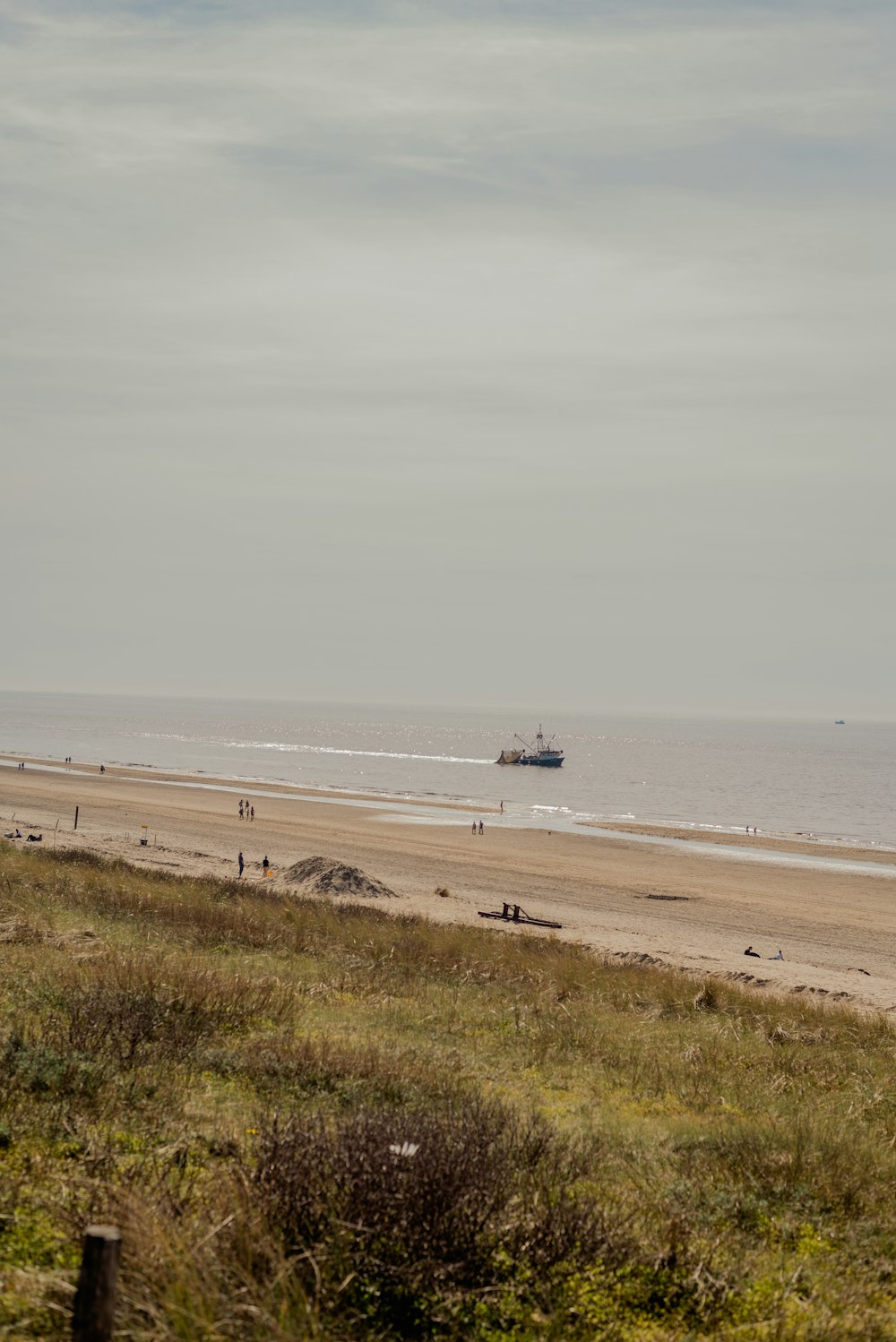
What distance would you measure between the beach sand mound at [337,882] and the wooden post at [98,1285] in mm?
27417

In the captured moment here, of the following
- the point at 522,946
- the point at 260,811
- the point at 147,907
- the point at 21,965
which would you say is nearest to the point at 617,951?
the point at 522,946

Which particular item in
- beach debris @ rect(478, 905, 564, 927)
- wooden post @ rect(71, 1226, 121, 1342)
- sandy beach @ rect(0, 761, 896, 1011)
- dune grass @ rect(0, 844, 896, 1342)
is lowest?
sandy beach @ rect(0, 761, 896, 1011)

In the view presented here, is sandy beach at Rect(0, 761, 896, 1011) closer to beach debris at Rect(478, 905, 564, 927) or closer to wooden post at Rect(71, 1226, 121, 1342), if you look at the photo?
beach debris at Rect(478, 905, 564, 927)

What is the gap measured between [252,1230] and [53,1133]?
221 centimetres

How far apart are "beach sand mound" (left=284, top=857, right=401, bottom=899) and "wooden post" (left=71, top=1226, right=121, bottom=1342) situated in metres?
27.4

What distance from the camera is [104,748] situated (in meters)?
141

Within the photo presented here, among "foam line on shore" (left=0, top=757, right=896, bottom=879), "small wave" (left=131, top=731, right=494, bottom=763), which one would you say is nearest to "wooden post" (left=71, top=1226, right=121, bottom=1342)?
"foam line on shore" (left=0, top=757, right=896, bottom=879)

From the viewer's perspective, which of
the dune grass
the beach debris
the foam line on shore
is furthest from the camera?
the foam line on shore

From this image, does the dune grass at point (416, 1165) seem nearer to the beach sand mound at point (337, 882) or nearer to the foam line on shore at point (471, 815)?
the beach sand mound at point (337, 882)

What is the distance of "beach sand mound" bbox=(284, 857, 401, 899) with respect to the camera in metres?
31.4

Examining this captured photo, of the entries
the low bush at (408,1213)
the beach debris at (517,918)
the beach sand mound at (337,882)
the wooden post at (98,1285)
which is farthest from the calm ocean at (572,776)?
the wooden post at (98,1285)

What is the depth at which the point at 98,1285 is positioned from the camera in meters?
3.71

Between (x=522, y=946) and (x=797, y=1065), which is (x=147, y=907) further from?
(x=797, y=1065)

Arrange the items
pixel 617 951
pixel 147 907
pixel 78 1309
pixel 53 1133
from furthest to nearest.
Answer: pixel 617 951 → pixel 147 907 → pixel 53 1133 → pixel 78 1309
